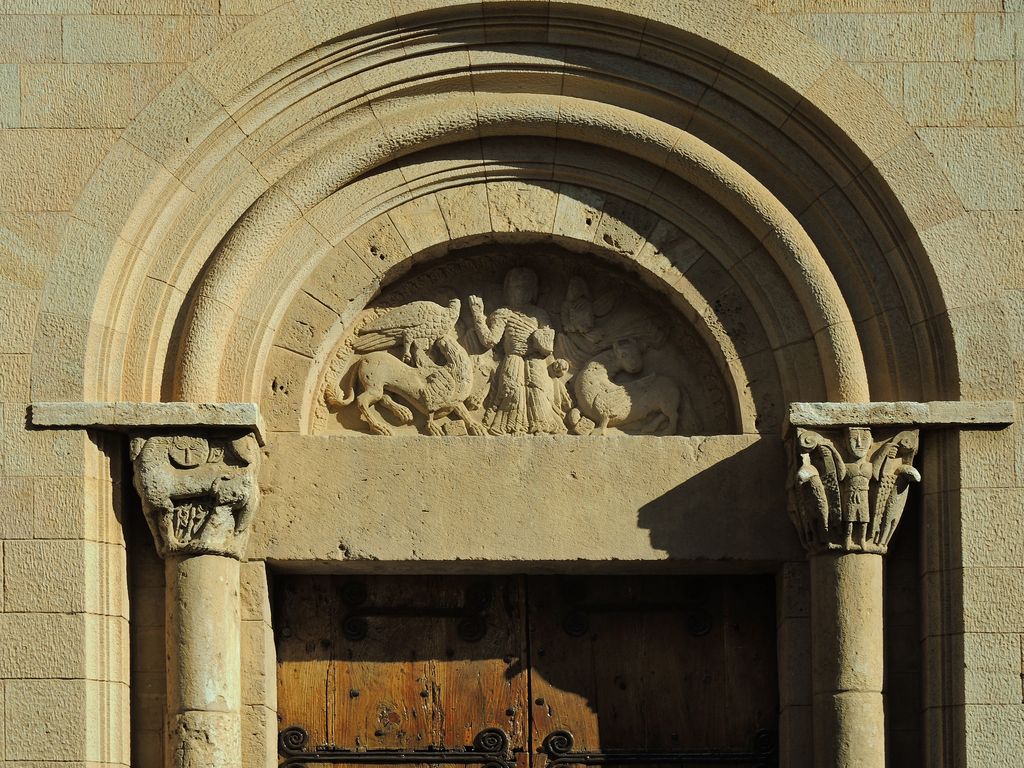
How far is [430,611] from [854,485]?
1.97 metres

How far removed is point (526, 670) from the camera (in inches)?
314

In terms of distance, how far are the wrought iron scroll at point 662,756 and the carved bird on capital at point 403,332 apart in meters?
1.86

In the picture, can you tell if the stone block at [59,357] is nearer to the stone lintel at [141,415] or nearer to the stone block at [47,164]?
the stone lintel at [141,415]

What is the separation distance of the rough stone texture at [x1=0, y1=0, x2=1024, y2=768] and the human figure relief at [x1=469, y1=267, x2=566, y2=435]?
0.28 m

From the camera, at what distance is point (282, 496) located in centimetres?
775

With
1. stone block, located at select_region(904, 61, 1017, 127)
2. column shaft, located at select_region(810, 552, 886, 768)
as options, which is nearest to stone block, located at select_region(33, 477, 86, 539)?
column shaft, located at select_region(810, 552, 886, 768)

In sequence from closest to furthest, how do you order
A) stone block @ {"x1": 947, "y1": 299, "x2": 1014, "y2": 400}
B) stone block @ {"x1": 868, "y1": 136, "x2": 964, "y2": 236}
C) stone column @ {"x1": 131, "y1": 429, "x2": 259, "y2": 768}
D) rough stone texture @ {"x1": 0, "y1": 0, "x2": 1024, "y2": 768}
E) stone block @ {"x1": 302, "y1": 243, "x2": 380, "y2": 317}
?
stone column @ {"x1": 131, "y1": 429, "x2": 259, "y2": 768}, rough stone texture @ {"x1": 0, "y1": 0, "x2": 1024, "y2": 768}, stone block @ {"x1": 947, "y1": 299, "x2": 1014, "y2": 400}, stone block @ {"x1": 868, "y1": 136, "x2": 964, "y2": 236}, stone block @ {"x1": 302, "y1": 243, "x2": 380, "y2": 317}

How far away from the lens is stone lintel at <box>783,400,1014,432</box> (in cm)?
748

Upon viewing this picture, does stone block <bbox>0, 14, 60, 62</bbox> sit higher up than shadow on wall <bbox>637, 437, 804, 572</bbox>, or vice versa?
stone block <bbox>0, 14, 60, 62</bbox>

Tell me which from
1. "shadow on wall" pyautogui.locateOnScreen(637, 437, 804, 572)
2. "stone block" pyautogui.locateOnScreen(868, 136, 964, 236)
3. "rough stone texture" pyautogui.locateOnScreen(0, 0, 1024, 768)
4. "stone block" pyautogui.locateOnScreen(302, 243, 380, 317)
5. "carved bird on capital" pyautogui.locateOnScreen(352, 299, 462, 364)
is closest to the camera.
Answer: "rough stone texture" pyautogui.locateOnScreen(0, 0, 1024, 768)

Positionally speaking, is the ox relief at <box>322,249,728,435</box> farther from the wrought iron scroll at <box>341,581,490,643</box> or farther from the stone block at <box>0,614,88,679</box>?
the stone block at <box>0,614,88,679</box>

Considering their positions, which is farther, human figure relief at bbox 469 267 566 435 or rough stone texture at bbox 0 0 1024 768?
human figure relief at bbox 469 267 566 435

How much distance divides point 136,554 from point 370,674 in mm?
1175

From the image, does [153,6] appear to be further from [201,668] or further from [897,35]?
[897,35]
